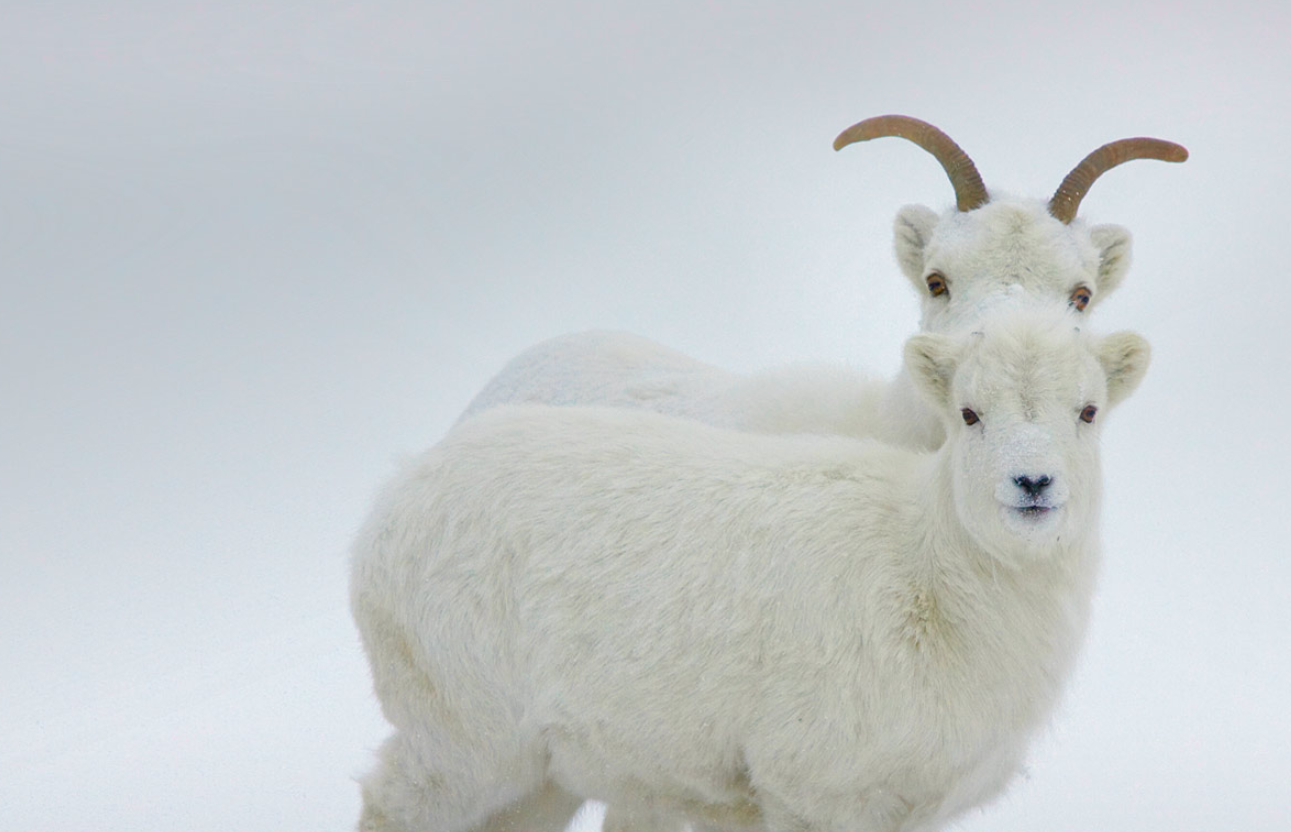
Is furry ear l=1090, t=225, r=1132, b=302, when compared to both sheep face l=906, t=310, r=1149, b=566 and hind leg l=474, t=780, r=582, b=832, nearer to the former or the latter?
sheep face l=906, t=310, r=1149, b=566

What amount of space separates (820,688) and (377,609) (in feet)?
6.06

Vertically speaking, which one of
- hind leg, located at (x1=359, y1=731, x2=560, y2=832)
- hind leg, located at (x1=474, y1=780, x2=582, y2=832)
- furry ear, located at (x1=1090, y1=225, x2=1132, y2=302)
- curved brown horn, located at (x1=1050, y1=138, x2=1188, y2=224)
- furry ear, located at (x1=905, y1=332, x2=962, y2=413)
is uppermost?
curved brown horn, located at (x1=1050, y1=138, x2=1188, y2=224)

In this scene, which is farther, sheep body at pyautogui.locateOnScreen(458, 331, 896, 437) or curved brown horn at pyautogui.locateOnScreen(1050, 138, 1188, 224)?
sheep body at pyautogui.locateOnScreen(458, 331, 896, 437)

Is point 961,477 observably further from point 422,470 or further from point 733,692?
point 422,470

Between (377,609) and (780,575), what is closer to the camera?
(780,575)

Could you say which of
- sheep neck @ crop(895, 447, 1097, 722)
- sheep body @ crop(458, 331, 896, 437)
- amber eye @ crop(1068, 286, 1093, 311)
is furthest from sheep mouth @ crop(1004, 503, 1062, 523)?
sheep body @ crop(458, 331, 896, 437)

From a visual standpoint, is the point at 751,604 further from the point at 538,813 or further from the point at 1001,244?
the point at 1001,244

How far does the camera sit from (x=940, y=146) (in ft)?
24.1

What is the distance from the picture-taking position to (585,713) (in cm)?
593

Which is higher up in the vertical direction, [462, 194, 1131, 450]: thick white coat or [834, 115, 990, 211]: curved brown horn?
[834, 115, 990, 211]: curved brown horn

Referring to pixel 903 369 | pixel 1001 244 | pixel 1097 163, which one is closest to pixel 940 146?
pixel 1097 163

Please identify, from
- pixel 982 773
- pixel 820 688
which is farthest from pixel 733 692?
pixel 982 773

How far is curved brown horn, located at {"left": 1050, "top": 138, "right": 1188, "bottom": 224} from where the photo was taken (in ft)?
23.4

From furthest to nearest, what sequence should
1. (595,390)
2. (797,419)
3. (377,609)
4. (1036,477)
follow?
(595,390), (797,419), (377,609), (1036,477)
